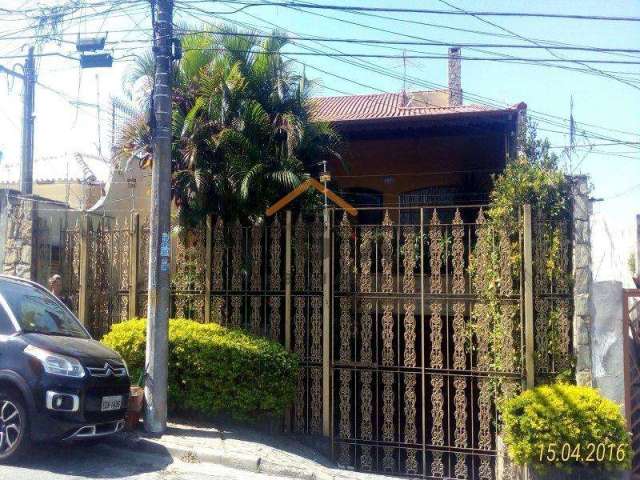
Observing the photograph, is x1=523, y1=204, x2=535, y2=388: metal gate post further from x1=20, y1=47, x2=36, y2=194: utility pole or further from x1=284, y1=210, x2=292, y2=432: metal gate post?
x1=20, y1=47, x2=36, y2=194: utility pole

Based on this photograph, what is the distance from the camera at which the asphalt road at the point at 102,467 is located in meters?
5.97

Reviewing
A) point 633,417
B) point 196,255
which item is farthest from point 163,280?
point 633,417

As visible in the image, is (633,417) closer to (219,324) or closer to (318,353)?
(318,353)

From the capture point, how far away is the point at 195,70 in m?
9.16

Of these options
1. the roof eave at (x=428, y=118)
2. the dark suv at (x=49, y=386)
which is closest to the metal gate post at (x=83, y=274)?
the dark suv at (x=49, y=386)

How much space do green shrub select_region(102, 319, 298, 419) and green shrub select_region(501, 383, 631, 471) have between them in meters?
2.93

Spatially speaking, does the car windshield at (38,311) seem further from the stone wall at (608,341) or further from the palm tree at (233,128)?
the stone wall at (608,341)

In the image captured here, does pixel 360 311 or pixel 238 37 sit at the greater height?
pixel 238 37

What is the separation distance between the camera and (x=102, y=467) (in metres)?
6.40

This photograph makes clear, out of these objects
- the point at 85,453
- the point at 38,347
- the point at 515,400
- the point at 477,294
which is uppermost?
the point at 477,294

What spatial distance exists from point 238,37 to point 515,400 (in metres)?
6.47

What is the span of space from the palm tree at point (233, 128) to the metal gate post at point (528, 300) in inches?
127

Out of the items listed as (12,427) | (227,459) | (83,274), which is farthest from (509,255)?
(83,274)

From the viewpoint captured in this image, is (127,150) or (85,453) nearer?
(85,453)
